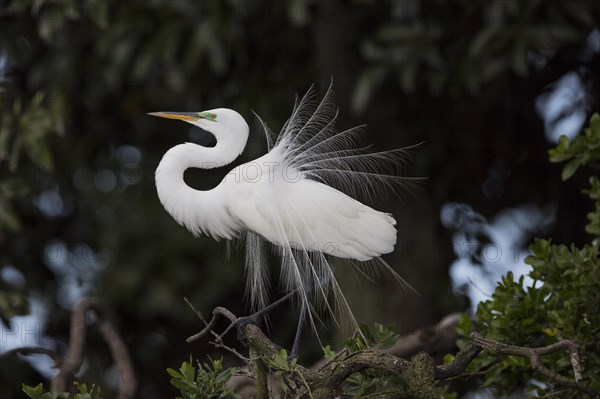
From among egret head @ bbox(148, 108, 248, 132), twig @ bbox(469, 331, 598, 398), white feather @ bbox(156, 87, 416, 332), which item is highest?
egret head @ bbox(148, 108, 248, 132)

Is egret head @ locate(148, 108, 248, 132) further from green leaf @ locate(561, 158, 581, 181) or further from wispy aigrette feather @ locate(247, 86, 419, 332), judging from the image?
green leaf @ locate(561, 158, 581, 181)

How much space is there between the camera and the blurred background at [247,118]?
4.10m

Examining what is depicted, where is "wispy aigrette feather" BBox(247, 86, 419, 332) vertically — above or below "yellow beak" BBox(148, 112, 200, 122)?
below

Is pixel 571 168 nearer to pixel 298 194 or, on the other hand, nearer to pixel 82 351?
pixel 298 194

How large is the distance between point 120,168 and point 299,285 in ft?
9.94

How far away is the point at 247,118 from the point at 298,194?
6.67ft

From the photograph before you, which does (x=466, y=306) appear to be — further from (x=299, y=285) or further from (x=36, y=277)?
(x=36, y=277)

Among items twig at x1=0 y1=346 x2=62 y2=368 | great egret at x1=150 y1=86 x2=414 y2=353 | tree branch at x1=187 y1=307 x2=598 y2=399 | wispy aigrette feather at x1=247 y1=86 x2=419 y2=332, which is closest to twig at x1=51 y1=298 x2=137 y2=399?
twig at x1=0 y1=346 x2=62 y2=368

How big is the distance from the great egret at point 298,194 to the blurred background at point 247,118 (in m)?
1.26

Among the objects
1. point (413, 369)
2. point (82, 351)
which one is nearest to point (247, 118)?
point (82, 351)

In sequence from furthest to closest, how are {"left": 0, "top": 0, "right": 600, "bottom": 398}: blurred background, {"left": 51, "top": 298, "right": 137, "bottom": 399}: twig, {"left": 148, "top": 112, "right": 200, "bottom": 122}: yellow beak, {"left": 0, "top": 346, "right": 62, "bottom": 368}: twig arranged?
{"left": 0, "top": 0, "right": 600, "bottom": 398}: blurred background → {"left": 51, "top": 298, "right": 137, "bottom": 399}: twig → {"left": 0, "top": 346, "right": 62, "bottom": 368}: twig → {"left": 148, "top": 112, "right": 200, "bottom": 122}: yellow beak

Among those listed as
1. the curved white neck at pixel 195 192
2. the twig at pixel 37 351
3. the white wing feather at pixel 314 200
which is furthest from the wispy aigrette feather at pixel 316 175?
the twig at pixel 37 351

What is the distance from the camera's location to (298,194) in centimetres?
258

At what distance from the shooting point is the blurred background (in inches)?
161
